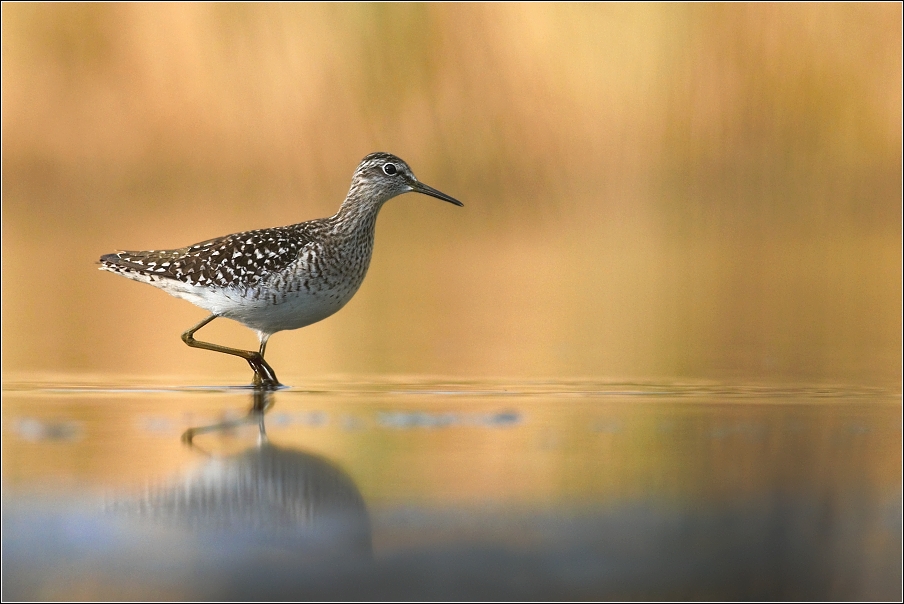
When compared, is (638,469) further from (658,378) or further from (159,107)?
(159,107)

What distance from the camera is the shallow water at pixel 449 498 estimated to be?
12.7 feet

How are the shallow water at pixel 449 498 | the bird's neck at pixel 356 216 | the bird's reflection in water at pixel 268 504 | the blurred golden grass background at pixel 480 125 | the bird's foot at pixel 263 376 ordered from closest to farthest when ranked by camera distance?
the shallow water at pixel 449 498
the bird's reflection in water at pixel 268 504
the bird's foot at pixel 263 376
the bird's neck at pixel 356 216
the blurred golden grass background at pixel 480 125

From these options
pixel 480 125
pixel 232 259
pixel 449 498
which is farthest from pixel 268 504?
pixel 480 125

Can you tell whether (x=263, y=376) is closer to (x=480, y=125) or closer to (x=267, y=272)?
(x=267, y=272)

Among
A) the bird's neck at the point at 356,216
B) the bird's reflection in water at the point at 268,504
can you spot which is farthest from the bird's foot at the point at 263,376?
the bird's reflection in water at the point at 268,504

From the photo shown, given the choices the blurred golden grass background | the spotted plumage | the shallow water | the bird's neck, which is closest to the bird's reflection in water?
the shallow water

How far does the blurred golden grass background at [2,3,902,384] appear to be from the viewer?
58.0 feet

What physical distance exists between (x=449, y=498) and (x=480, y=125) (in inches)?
600

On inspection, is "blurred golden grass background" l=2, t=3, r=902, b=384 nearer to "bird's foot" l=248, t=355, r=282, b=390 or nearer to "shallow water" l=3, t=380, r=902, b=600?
"bird's foot" l=248, t=355, r=282, b=390

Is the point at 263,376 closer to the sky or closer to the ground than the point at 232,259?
closer to the ground

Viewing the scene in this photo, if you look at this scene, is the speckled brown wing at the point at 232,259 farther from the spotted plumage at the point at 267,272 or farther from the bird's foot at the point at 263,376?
the bird's foot at the point at 263,376

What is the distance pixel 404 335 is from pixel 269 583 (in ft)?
19.1

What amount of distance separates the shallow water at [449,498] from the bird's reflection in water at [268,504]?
1 cm

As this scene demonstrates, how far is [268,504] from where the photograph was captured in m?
4.55
